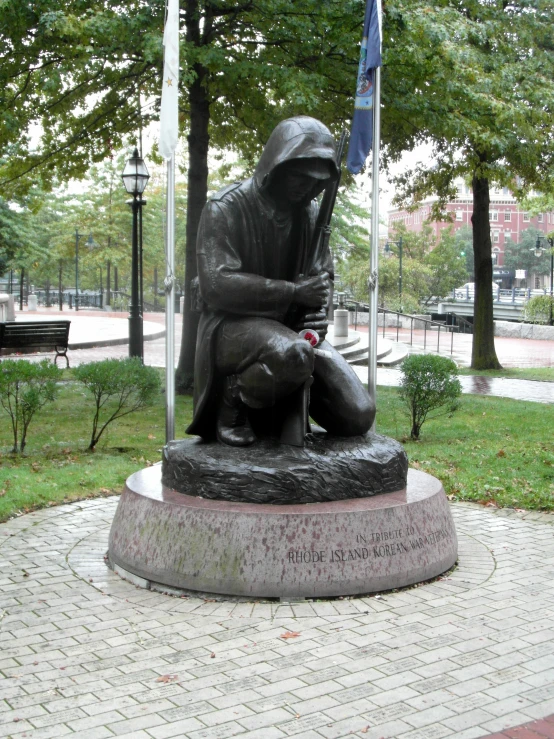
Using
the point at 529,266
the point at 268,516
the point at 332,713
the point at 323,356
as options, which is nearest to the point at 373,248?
the point at 323,356

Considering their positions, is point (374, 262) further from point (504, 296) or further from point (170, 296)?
point (504, 296)

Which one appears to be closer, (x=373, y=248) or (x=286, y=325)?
(x=286, y=325)

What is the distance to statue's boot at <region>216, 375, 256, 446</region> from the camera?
19.7ft

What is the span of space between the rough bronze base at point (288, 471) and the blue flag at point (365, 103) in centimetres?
323

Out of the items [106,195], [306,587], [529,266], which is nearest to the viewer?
[306,587]

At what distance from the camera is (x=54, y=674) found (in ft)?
14.0

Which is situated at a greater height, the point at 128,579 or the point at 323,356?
the point at 323,356

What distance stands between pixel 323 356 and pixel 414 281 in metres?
44.7

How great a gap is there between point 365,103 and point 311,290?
321cm

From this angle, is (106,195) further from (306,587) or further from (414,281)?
(306,587)

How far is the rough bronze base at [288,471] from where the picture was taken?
5562 mm

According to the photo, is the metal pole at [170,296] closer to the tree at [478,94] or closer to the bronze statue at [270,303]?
the bronze statue at [270,303]

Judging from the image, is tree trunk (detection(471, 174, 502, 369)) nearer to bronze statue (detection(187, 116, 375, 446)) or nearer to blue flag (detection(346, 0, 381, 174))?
blue flag (detection(346, 0, 381, 174))

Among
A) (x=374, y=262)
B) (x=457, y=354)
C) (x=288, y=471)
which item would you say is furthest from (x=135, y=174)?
(x=288, y=471)
